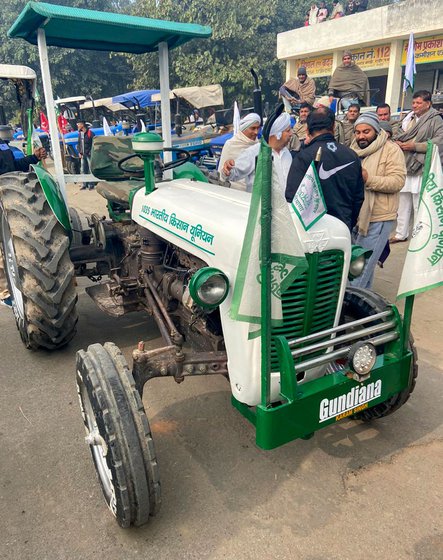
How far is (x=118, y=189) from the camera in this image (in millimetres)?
4168

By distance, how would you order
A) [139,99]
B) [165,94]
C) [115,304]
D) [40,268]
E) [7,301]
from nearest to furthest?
[40,268]
[115,304]
[165,94]
[7,301]
[139,99]

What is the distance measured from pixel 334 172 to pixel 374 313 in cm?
136

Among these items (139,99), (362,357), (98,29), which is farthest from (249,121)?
(139,99)

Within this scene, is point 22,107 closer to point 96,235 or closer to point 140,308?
point 96,235

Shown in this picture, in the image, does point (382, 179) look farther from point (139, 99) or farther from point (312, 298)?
point (139, 99)

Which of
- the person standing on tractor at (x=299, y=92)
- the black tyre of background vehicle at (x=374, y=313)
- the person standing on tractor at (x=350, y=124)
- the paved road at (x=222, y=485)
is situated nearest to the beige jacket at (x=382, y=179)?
the paved road at (x=222, y=485)

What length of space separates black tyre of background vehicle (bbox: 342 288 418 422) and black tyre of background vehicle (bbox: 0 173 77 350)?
80.6 inches

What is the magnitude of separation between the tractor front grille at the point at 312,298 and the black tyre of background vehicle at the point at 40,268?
1.96 m

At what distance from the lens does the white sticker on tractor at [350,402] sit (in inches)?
88.6

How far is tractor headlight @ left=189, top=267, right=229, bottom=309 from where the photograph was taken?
7.25 feet

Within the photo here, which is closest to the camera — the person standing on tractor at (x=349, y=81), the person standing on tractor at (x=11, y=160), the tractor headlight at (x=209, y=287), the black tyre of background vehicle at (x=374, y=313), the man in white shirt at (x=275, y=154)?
the tractor headlight at (x=209, y=287)

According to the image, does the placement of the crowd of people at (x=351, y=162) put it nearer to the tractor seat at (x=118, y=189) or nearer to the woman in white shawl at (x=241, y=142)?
the woman in white shawl at (x=241, y=142)

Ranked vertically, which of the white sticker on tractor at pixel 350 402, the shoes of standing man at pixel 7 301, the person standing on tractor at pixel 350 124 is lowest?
the shoes of standing man at pixel 7 301

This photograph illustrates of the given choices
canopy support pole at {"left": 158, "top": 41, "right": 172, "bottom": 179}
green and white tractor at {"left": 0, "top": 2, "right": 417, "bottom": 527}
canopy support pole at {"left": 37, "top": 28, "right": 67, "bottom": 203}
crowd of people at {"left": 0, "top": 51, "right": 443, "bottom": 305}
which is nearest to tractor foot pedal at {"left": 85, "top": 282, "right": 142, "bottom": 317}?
green and white tractor at {"left": 0, "top": 2, "right": 417, "bottom": 527}
